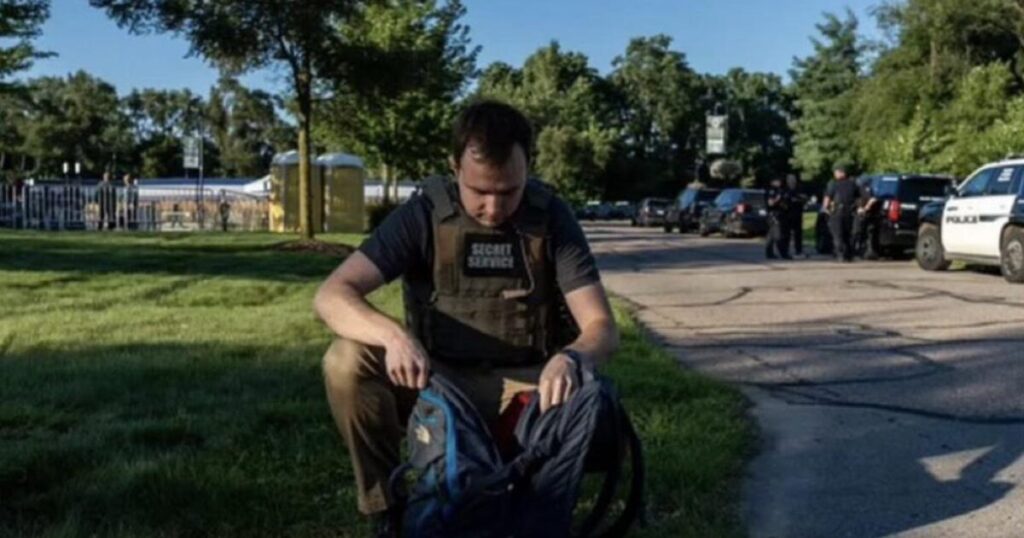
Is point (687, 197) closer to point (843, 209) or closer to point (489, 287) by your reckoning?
point (843, 209)

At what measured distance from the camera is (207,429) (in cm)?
554

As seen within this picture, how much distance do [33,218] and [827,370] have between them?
28.0m

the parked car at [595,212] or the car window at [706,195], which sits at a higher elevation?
the car window at [706,195]

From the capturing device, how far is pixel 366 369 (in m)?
3.81

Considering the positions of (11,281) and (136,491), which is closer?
(136,491)

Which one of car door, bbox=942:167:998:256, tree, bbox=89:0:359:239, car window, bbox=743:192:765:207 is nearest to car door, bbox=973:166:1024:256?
car door, bbox=942:167:998:256

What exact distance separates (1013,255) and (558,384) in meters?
14.6

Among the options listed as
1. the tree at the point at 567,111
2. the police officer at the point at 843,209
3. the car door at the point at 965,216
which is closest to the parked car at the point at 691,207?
the police officer at the point at 843,209

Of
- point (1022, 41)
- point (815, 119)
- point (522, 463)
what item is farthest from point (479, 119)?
point (815, 119)

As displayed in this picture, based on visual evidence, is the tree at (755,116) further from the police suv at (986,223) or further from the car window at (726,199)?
the police suv at (986,223)

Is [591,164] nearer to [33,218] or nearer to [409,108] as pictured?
[409,108]

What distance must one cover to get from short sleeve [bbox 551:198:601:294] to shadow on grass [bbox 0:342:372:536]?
3.67 ft

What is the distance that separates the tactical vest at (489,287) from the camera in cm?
402

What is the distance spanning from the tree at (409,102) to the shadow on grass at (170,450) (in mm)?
17717
